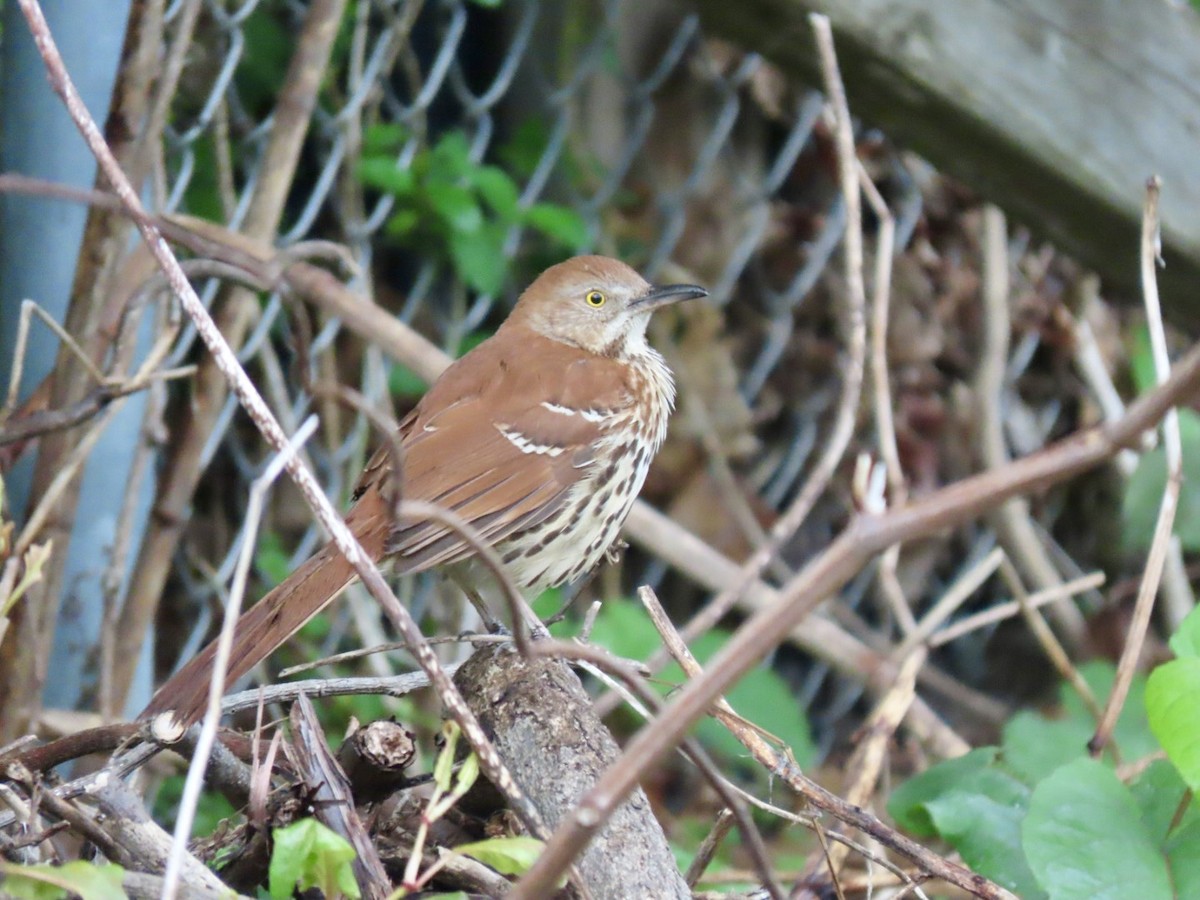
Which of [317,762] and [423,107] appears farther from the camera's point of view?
[423,107]

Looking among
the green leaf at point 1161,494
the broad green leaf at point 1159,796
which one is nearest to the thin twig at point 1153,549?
the broad green leaf at point 1159,796

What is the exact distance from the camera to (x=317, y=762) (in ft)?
5.80

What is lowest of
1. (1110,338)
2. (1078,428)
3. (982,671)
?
(982,671)

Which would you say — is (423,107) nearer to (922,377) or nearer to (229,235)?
(229,235)

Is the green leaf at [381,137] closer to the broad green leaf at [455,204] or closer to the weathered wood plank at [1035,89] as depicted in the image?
the broad green leaf at [455,204]

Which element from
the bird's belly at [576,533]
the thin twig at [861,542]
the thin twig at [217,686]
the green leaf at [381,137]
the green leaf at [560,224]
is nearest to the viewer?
the thin twig at [861,542]

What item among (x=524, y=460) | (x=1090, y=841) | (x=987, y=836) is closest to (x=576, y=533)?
(x=524, y=460)

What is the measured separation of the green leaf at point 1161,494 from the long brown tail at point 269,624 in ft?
8.51

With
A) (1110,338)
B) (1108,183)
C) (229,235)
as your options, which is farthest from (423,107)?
(1110,338)

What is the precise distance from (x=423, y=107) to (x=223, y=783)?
92.5 inches

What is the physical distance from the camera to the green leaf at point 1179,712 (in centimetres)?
184

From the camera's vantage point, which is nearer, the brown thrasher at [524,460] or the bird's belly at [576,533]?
the brown thrasher at [524,460]

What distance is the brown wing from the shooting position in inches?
107

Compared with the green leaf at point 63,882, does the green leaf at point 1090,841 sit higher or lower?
higher
